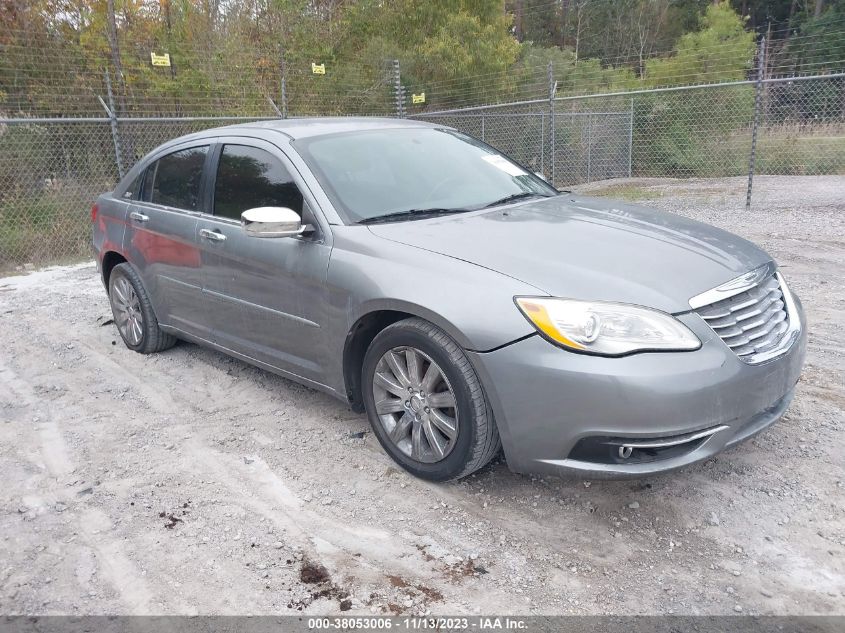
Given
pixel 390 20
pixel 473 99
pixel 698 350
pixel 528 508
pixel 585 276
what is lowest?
pixel 528 508


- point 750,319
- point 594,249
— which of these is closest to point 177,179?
point 594,249

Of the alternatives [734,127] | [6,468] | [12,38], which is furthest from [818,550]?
[734,127]

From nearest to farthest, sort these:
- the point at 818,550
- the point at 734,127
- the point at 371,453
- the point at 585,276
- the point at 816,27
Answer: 1. the point at 818,550
2. the point at 585,276
3. the point at 371,453
4. the point at 734,127
5. the point at 816,27

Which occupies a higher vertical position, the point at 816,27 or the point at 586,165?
the point at 816,27

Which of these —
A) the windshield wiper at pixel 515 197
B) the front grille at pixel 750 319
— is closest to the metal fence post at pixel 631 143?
the windshield wiper at pixel 515 197

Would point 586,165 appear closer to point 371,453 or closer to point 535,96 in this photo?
point 535,96

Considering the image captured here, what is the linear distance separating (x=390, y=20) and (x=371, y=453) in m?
18.0

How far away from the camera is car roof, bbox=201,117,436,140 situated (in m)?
3.91

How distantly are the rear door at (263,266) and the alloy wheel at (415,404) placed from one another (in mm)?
470

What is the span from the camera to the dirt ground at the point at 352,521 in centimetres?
243

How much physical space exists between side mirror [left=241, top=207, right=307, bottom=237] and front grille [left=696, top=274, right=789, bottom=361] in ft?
6.25

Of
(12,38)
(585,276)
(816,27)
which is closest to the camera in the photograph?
(585,276)

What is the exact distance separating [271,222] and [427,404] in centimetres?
117

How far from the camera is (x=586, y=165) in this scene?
17.2 meters
